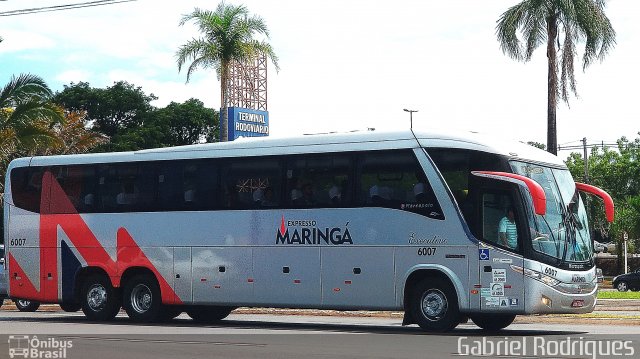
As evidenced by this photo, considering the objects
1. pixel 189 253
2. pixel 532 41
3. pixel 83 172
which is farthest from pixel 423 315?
pixel 532 41

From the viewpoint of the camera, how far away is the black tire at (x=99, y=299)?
25.7 meters

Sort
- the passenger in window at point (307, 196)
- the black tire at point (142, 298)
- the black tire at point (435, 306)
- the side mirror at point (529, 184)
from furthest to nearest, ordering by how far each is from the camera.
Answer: the black tire at point (142, 298)
the passenger in window at point (307, 196)
the black tire at point (435, 306)
the side mirror at point (529, 184)

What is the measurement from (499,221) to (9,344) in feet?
28.3

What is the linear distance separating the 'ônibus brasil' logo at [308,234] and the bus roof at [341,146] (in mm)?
1457

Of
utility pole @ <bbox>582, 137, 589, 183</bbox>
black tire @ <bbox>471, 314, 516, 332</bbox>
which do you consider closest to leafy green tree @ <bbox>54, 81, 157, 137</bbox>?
utility pole @ <bbox>582, 137, 589, 183</bbox>

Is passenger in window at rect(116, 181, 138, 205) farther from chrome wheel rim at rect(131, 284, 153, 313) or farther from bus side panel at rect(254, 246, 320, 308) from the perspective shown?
bus side panel at rect(254, 246, 320, 308)

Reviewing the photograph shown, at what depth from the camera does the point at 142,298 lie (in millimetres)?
25562

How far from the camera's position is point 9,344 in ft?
58.9

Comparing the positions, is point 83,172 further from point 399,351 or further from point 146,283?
point 399,351

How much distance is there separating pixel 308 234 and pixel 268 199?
1.21 metres

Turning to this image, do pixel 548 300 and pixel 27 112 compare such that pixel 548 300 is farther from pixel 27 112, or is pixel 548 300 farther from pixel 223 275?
pixel 27 112

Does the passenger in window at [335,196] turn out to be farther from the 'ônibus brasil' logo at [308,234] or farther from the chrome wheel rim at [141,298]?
the chrome wheel rim at [141,298]

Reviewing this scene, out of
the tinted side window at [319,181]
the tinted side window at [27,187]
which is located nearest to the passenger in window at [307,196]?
the tinted side window at [319,181]

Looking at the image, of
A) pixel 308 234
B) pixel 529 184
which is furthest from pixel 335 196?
pixel 529 184
